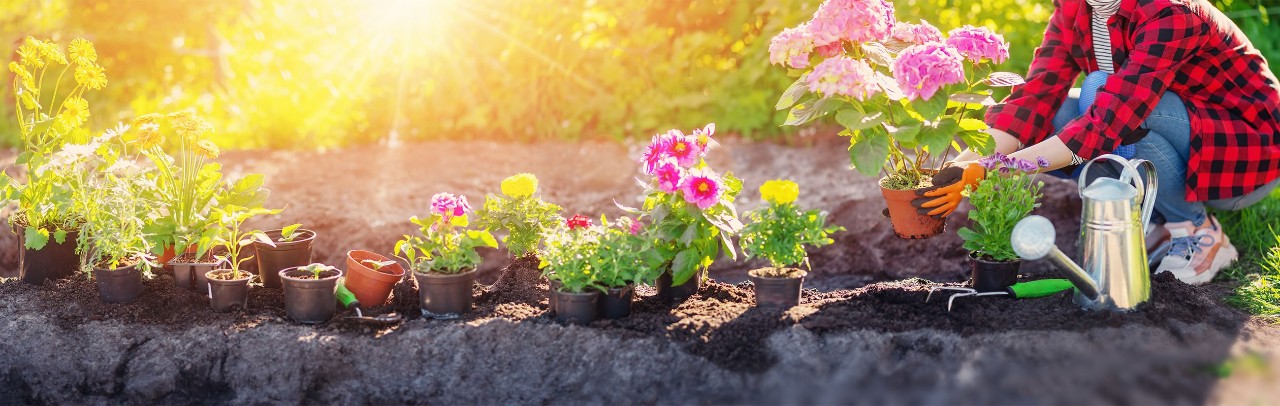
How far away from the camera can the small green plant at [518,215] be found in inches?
110

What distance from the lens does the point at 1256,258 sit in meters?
3.48

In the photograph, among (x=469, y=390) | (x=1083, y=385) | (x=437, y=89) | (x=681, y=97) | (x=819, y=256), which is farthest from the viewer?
(x=437, y=89)

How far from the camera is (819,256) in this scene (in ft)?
12.4

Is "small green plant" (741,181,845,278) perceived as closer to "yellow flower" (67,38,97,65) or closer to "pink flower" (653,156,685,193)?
"pink flower" (653,156,685,193)

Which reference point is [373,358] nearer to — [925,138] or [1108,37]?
[925,138]

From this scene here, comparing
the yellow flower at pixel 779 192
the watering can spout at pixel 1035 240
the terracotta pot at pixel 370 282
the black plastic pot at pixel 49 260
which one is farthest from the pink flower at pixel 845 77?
the black plastic pot at pixel 49 260

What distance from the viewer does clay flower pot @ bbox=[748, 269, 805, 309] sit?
2.61 meters

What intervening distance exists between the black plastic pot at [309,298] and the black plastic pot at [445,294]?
0.22 metres

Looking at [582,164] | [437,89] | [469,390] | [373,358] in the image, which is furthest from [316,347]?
[437,89]

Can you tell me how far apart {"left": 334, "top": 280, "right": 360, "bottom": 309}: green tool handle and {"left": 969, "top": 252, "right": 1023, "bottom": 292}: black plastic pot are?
5.31 feet

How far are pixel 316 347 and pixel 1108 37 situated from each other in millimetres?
2371

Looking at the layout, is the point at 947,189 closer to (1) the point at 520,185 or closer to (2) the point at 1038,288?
(2) the point at 1038,288

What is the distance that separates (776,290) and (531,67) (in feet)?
8.31

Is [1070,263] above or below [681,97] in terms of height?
below
